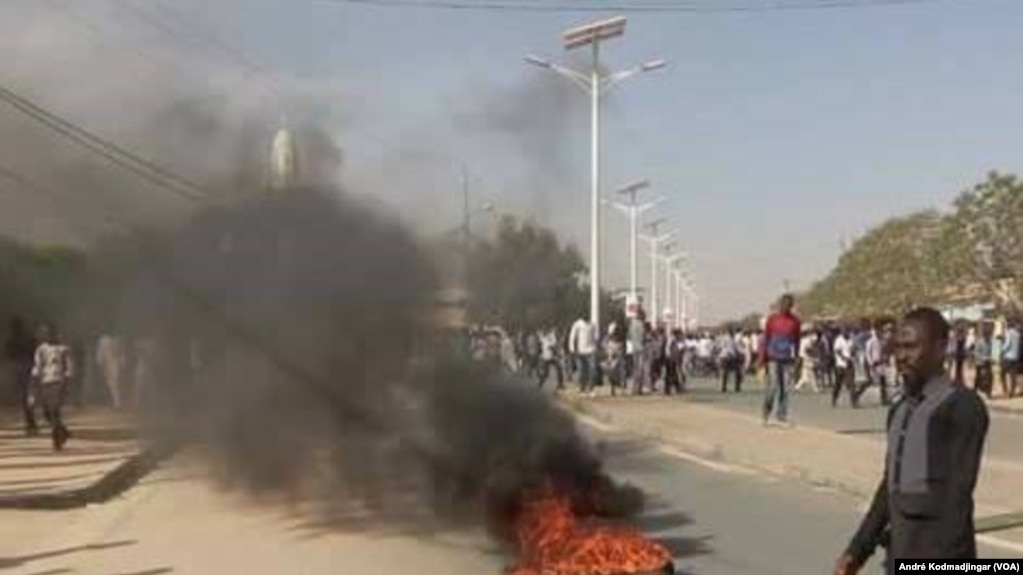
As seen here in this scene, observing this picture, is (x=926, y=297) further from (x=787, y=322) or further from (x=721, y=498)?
(x=721, y=498)

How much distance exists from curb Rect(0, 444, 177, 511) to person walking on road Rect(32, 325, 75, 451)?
1.18m

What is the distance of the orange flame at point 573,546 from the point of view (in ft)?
26.0

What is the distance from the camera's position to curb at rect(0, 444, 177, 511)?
47.5 ft

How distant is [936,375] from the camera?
491 centimetres

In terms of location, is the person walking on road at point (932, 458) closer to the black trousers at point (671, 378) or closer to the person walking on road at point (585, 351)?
the person walking on road at point (585, 351)

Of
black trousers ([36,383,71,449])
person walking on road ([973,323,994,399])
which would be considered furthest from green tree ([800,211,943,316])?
black trousers ([36,383,71,449])

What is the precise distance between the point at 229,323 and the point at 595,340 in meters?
19.6

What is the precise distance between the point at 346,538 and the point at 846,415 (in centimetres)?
1554

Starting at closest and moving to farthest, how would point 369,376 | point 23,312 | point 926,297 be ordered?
point 369,376
point 23,312
point 926,297

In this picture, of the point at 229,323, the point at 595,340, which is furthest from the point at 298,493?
the point at 595,340

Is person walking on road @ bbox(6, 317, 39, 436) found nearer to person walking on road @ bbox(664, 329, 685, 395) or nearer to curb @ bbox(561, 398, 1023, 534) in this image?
curb @ bbox(561, 398, 1023, 534)

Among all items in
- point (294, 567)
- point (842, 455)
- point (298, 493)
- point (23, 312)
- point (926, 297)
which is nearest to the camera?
point (294, 567)

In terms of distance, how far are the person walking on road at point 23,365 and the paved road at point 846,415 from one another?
11089 millimetres

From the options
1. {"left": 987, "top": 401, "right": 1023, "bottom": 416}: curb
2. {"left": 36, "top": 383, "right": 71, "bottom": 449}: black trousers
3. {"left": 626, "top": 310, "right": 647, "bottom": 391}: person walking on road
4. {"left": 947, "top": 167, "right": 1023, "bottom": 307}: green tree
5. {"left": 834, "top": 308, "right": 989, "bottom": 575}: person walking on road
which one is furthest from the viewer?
{"left": 947, "top": 167, "right": 1023, "bottom": 307}: green tree
